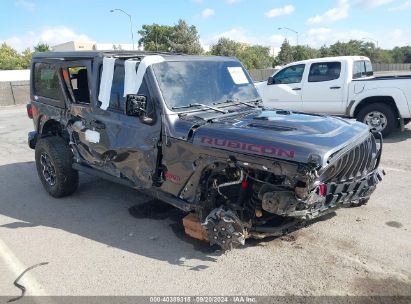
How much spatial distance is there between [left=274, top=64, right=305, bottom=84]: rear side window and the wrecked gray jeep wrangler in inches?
207

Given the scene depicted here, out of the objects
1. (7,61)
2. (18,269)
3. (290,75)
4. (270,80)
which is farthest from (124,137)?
(7,61)

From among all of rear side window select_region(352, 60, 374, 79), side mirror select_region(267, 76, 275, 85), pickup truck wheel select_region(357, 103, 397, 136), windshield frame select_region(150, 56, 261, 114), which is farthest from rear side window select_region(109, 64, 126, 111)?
rear side window select_region(352, 60, 374, 79)

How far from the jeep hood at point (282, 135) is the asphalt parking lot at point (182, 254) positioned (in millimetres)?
1093

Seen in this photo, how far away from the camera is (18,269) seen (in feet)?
12.6

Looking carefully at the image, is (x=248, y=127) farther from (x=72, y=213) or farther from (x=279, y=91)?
(x=279, y=91)

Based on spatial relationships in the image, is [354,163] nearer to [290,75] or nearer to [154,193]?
[154,193]

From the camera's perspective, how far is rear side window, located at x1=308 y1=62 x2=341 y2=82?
951 cm

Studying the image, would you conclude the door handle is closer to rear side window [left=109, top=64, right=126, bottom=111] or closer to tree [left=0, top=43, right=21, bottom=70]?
rear side window [left=109, top=64, right=126, bottom=111]

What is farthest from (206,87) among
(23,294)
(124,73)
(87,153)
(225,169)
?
(23,294)

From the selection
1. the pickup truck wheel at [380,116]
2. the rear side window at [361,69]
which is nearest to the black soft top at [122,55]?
the pickup truck wheel at [380,116]

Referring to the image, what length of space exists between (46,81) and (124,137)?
224 centimetres

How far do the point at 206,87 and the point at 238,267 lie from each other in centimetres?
213

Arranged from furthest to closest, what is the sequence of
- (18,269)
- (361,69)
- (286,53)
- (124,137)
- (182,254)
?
1. (286,53)
2. (361,69)
3. (124,137)
4. (182,254)
5. (18,269)

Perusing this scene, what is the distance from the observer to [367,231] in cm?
427
